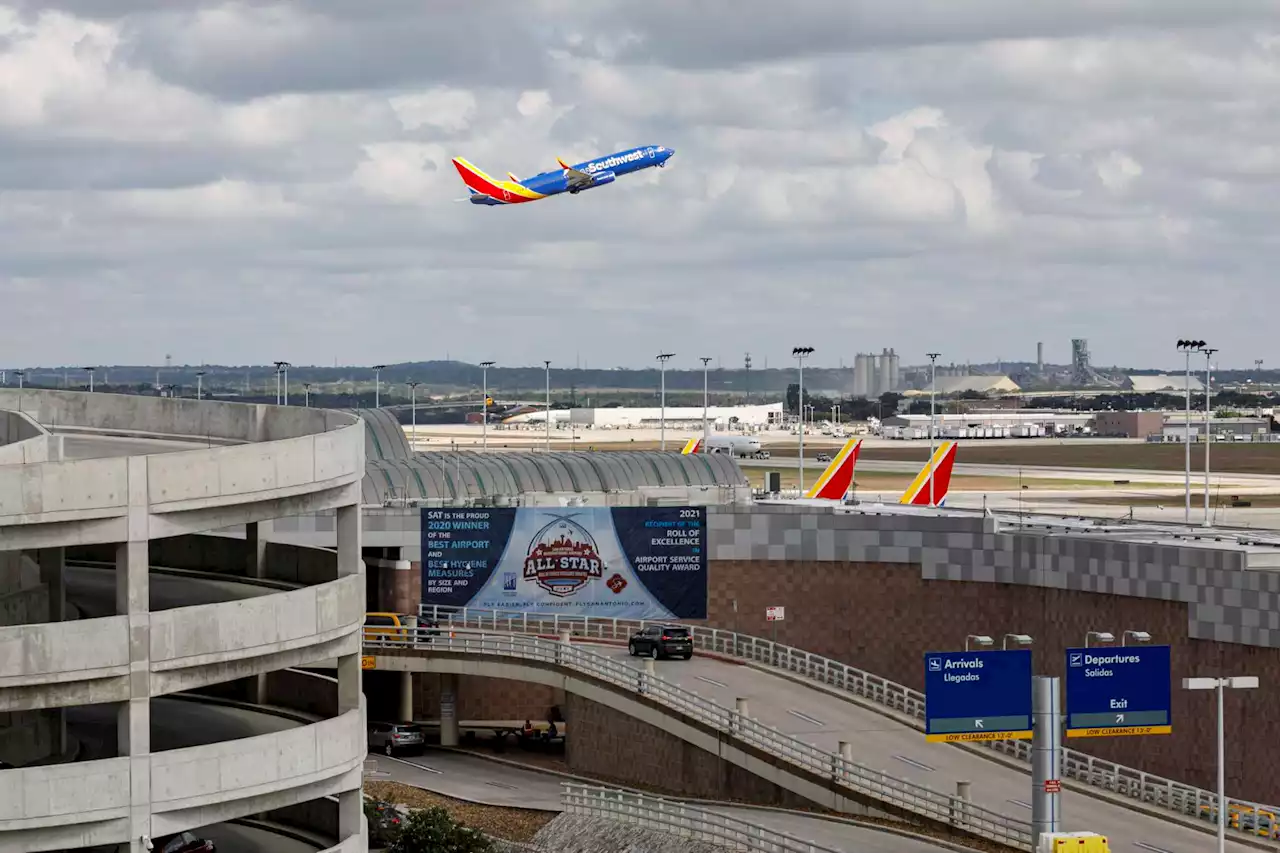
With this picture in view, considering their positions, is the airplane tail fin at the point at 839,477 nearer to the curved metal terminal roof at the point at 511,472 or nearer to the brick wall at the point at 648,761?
the curved metal terminal roof at the point at 511,472

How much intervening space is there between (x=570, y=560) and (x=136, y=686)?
138 ft

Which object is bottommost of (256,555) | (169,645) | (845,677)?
(845,677)

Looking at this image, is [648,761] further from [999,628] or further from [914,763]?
[999,628]

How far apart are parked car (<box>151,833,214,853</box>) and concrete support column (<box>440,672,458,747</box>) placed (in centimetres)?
2675

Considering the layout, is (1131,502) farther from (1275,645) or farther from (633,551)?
(1275,645)

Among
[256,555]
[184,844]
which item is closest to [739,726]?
[256,555]

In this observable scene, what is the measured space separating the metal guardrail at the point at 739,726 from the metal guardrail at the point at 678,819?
3.47 metres

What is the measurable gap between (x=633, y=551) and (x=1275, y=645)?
2792 cm

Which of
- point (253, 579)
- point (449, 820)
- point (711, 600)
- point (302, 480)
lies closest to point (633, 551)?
point (711, 600)

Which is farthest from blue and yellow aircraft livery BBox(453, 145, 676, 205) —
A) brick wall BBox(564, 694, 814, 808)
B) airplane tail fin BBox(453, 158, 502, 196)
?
brick wall BBox(564, 694, 814, 808)

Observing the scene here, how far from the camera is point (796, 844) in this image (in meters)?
53.9

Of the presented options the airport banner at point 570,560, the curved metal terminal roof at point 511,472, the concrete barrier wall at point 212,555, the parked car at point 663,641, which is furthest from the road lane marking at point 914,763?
the curved metal terminal roof at point 511,472

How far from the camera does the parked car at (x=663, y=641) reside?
76.5 metres

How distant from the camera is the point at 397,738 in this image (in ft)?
248
